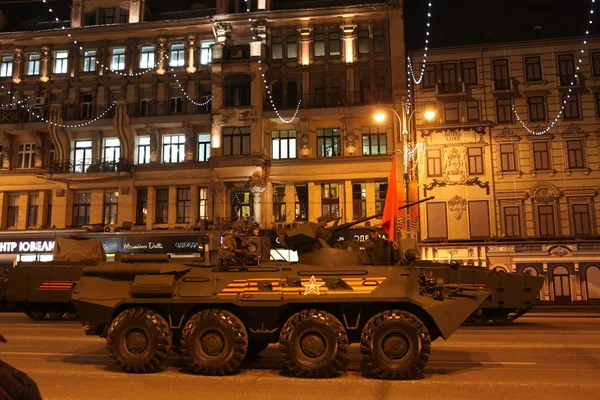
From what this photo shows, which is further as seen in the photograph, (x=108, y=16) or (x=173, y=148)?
(x=108, y=16)

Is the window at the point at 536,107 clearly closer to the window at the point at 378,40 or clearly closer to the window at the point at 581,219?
the window at the point at 581,219

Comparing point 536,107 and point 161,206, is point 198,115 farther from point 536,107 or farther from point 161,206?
point 536,107

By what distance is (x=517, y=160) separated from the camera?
32031 millimetres

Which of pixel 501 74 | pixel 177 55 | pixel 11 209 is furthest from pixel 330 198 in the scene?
pixel 11 209

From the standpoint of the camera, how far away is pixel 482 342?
14.1 m

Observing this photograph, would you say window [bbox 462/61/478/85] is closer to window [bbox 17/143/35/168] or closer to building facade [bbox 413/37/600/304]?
building facade [bbox 413/37/600/304]

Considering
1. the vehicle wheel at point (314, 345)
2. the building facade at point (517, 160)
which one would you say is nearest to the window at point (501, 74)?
the building facade at point (517, 160)

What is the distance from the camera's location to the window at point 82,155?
115 feet

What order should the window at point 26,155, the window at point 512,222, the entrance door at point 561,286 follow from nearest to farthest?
the entrance door at point 561,286
the window at point 512,222
the window at point 26,155

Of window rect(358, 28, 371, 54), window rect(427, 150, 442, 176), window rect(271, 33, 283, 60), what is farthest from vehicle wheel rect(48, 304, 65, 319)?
window rect(358, 28, 371, 54)

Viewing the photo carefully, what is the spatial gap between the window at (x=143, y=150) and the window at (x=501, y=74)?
21.7 meters

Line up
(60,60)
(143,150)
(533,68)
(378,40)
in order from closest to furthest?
(533,68) < (378,40) < (143,150) < (60,60)

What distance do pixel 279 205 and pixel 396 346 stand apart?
23.7 metres

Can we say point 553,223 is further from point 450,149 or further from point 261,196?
point 261,196
